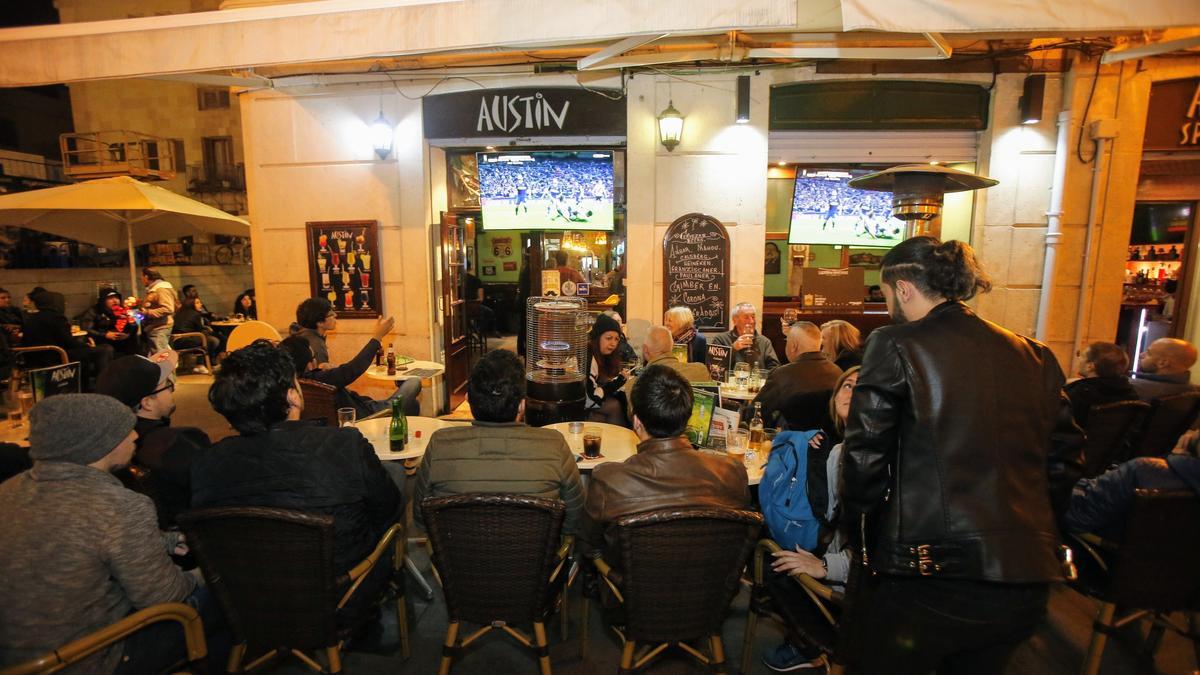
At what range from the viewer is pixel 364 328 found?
6.71 meters

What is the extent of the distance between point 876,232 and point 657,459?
5.44 metres

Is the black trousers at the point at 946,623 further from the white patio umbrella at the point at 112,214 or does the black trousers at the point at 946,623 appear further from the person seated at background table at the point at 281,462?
the white patio umbrella at the point at 112,214

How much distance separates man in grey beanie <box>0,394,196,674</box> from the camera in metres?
1.77

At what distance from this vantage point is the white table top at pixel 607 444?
10.5ft

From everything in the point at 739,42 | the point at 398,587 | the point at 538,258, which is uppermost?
the point at 739,42

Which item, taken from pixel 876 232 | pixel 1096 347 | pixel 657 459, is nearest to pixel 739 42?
pixel 876 232

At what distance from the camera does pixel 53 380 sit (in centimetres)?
524

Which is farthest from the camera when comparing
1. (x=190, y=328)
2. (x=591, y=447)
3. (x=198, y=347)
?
(x=190, y=328)

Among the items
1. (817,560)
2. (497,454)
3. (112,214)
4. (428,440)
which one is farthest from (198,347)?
(817,560)

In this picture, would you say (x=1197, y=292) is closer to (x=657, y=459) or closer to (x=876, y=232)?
(x=876, y=232)

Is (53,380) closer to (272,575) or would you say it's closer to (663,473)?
(272,575)

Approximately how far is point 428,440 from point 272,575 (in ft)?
4.45

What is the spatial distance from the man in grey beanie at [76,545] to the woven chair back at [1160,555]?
12.4 feet

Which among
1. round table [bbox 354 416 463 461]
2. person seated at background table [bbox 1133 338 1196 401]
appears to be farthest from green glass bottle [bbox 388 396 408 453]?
person seated at background table [bbox 1133 338 1196 401]
